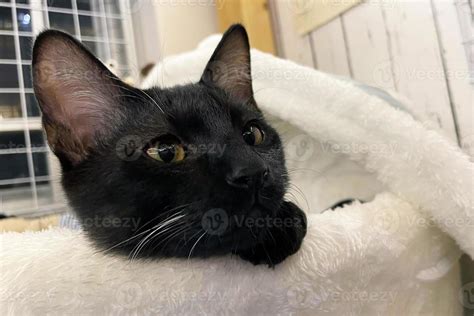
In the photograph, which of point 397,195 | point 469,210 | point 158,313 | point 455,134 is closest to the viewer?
point 158,313

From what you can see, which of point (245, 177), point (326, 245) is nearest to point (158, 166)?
point (245, 177)

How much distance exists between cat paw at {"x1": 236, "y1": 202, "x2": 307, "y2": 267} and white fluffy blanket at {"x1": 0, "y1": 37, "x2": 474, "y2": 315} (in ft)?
0.05

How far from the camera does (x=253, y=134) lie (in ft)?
2.45

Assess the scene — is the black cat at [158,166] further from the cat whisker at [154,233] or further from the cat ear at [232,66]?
the cat ear at [232,66]

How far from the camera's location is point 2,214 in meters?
1.19

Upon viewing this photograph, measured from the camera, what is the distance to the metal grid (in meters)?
0.84

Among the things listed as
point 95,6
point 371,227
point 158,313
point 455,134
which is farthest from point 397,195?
point 95,6

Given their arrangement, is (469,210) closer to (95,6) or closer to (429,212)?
(429,212)

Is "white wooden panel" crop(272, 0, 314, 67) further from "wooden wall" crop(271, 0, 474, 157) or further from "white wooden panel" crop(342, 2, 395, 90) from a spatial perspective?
"white wooden panel" crop(342, 2, 395, 90)

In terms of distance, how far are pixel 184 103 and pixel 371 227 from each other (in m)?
0.41

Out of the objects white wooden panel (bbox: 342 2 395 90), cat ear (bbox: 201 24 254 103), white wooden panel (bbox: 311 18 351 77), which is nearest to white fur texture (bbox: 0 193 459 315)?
cat ear (bbox: 201 24 254 103)

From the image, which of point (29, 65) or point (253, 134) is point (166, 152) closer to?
point (253, 134)

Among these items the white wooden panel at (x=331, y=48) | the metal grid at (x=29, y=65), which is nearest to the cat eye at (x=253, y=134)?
the metal grid at (x=29, y=65)

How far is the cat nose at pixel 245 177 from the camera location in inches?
21.1
